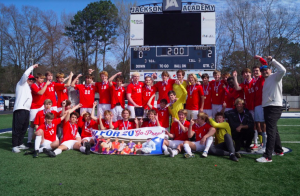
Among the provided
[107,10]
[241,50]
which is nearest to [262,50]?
[241,50]

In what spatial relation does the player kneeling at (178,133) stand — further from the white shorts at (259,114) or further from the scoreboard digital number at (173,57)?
the scoreboard digital number at (173,57)

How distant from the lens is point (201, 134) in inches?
217

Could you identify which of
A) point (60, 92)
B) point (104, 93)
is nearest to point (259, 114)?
point (104, 93)

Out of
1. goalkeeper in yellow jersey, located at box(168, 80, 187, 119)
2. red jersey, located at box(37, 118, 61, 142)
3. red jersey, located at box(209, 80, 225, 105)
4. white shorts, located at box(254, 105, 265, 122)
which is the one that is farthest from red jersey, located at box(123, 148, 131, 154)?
white shorts, located at box(254, 105, 265, 122)

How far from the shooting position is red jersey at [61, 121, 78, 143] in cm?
595

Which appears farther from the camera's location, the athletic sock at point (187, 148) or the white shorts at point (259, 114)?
the white shorts at point (259, 114)

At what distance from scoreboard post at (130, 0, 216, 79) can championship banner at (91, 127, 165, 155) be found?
25.8ft

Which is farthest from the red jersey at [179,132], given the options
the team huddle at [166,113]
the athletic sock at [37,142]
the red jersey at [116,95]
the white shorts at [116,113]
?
the athletic sock at [37,142]

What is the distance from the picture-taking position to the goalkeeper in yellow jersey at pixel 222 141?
201 inches

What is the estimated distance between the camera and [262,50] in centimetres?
2831

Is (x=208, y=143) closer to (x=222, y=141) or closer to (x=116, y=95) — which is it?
(x=222, y=141)

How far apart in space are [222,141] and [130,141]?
2.12 m

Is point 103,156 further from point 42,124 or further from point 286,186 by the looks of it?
point 286,186

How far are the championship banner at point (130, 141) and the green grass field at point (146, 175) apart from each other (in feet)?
0.80
